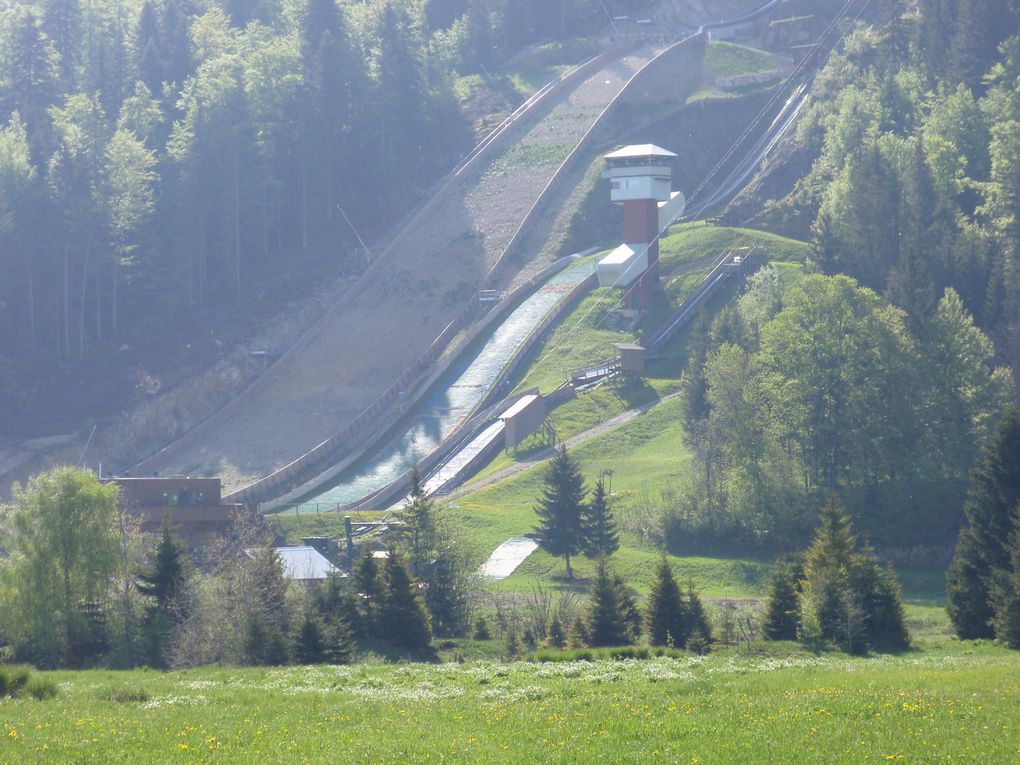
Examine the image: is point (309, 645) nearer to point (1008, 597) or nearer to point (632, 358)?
point (1008, 597)

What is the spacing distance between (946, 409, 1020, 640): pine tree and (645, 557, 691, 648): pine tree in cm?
775

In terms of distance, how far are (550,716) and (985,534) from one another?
71.2 feet

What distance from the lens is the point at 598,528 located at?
51250mm

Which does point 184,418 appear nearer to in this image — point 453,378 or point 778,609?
point 453,378

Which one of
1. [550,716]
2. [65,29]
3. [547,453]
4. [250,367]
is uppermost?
[65,29]

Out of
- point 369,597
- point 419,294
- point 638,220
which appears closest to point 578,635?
point 369,597

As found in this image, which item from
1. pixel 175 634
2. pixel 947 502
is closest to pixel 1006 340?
pixel 947 502

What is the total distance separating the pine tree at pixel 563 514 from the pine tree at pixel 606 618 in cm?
1677

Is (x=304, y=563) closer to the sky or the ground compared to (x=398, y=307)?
closer to the ground

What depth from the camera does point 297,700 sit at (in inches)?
882

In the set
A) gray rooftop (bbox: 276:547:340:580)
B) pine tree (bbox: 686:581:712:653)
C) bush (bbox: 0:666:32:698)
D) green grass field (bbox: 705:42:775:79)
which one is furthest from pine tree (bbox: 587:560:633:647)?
green grass field (bbox: 705:42:775:79)

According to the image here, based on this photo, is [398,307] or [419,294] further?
[419,294]

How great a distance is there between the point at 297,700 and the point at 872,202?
5467 cm

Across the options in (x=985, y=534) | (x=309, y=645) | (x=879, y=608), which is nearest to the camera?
(x=309, y=645)
